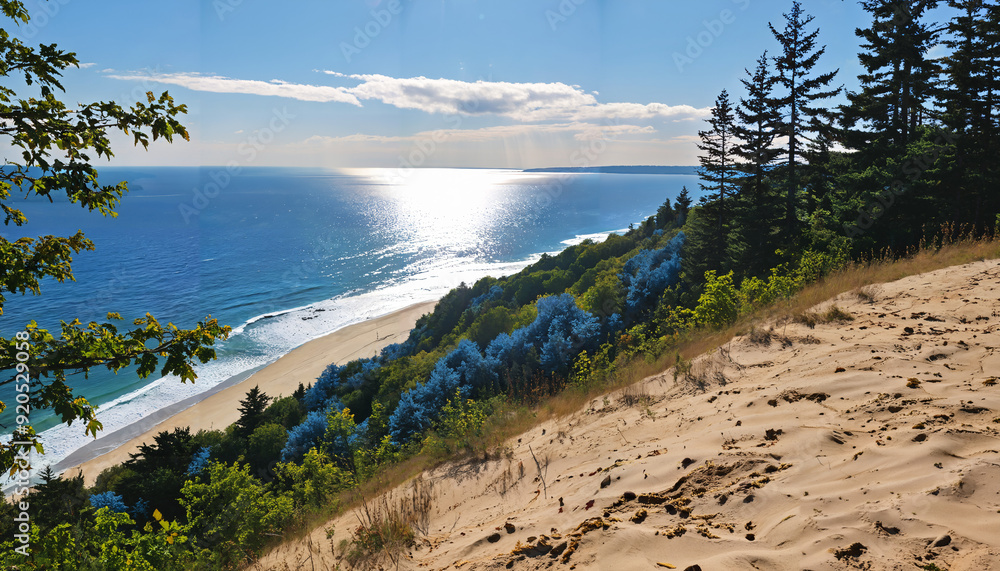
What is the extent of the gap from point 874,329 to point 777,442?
4.27m

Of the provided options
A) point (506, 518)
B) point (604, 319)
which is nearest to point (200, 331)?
point (506, 518)

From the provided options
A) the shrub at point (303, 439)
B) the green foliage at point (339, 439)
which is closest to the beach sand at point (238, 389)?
the shrub at point (303, 439)

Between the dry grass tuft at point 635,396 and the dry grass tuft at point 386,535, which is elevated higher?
the dry grass tuft at point 635,396

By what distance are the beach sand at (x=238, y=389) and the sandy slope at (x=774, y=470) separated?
2726 centimetres

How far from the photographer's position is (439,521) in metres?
6.19

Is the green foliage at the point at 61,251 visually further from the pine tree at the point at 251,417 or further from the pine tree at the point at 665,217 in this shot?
the pine tree at the point at 665,217

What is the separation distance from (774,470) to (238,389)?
38.4 meters

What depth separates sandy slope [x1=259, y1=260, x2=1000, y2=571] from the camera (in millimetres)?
3275

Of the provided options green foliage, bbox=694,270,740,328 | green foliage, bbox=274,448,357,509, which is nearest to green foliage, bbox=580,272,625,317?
green foliage, bbox=694,270,740,328

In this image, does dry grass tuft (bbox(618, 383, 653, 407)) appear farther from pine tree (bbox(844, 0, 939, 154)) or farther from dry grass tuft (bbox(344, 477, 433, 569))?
pine tree (bbox(844, 0, 939, 154))

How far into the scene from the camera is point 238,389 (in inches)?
1344

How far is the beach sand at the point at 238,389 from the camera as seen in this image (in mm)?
25844

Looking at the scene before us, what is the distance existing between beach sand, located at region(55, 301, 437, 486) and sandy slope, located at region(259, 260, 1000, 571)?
27.3 meters

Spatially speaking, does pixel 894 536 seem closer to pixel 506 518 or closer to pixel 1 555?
pixel 506 518
